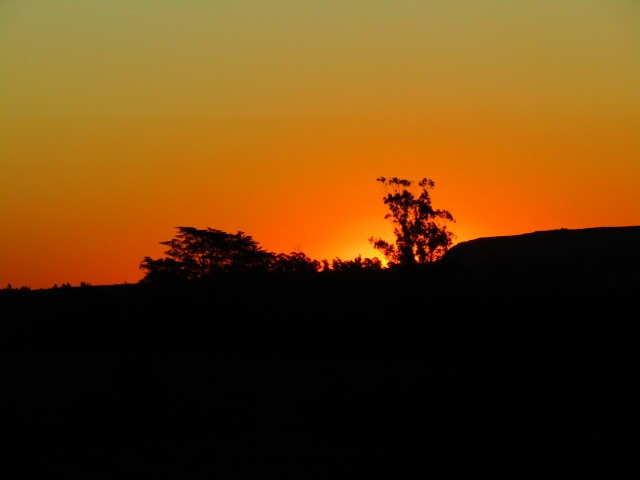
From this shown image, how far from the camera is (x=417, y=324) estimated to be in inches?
1224

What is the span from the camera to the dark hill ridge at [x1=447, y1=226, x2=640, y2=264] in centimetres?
6526

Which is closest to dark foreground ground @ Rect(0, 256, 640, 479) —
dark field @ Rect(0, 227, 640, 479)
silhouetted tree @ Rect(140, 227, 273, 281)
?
dark field @ Rect(0, 227, 640, 479)

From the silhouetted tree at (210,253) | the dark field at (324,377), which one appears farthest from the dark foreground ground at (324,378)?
the silhouetted tree at (210,253)

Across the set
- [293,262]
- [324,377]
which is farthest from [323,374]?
[293,262]

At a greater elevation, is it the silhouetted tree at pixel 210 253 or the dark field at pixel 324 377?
the silhouetted tree at pixel 210 253

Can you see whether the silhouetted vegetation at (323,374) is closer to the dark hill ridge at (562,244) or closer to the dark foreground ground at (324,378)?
the dark foreground ground at (324,378)

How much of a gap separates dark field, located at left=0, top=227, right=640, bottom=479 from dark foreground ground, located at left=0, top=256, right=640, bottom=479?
0.22 feet

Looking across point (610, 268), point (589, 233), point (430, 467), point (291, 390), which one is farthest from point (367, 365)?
point (589, 233)

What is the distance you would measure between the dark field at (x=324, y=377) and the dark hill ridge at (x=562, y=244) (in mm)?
24018

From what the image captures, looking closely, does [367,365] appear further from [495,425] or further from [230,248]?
[230,248]

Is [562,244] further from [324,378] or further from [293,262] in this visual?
[324,378]

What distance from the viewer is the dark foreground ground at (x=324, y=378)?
55.0ft

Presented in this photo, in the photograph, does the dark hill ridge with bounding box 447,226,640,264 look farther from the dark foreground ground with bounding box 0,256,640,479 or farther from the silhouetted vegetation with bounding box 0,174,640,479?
the dark foreground ground with bounding box 0,256,640,479

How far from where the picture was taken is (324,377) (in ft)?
78.6
